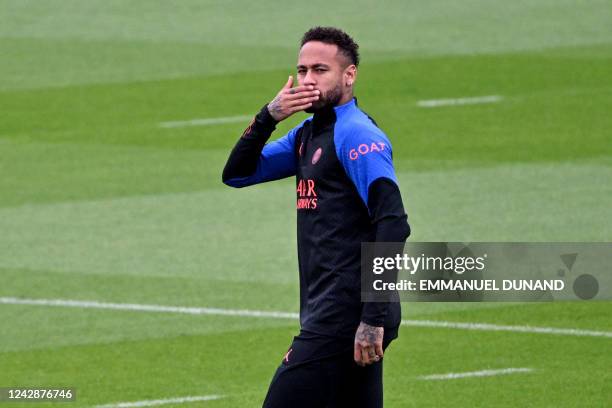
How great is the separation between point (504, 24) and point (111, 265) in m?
15.3

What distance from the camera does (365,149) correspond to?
7086 mm

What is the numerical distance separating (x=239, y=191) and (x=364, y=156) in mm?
11869

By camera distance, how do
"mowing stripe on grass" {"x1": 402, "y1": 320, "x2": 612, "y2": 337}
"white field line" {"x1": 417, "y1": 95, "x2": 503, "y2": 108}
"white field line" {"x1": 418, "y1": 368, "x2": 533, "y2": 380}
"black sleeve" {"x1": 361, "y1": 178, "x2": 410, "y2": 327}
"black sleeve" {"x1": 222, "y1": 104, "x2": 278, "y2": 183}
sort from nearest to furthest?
"black sleeve" {"x1": 361, "y1": 178, "x2": 410, "y2": 327}, "black sleeve" {"x1": 222, "y1": 104, "x2": 278, "y2": 183}, "white field line" {"x1": 418, "y1": 368, "x2": 533, "y2": 380}, "mowing stripe on grass" {"x1": 402, "y1": 320, "x2": 612, "y2": 337}, "white field line" {"x1": 417, "y1": 95, "x2": 503, "y2": 108}

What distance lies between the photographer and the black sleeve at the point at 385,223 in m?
6.96

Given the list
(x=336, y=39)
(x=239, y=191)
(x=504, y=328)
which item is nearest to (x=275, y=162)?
(x=336, y=39)

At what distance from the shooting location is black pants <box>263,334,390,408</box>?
23.7 ft

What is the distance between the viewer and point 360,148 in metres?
7.10

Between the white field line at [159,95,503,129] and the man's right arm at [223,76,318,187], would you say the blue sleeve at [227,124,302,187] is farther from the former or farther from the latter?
the white field line at [159,95,503,129]

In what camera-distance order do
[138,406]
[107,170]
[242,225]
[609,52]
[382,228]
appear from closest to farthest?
[382,228] < [138,406] < [242,225] < [107,170] < [609,52]

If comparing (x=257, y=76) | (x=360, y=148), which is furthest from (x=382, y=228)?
(x=257, y=76)

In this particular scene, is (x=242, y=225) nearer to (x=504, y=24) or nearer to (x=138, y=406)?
(x=138, y=406)

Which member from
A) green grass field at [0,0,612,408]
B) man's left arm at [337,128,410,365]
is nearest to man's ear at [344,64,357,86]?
man's left arm at [337,128,410,365]

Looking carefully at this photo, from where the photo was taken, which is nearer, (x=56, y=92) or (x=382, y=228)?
(x=382, y=228)

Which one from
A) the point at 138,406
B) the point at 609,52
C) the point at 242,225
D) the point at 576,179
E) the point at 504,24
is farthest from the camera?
the point at 504,24
